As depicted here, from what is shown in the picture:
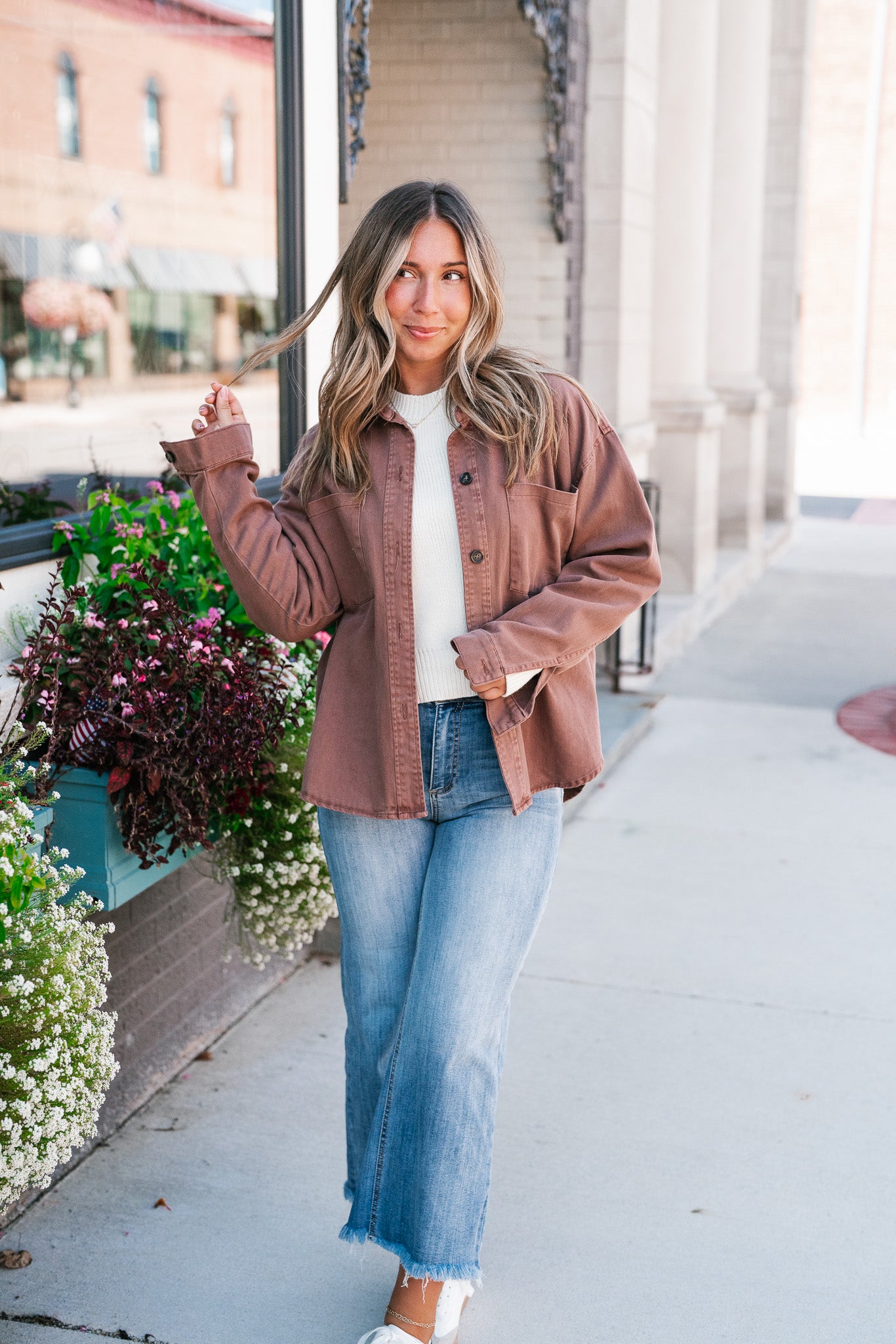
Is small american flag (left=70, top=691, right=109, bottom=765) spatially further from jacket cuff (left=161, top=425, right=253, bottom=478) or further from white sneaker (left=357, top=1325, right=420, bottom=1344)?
white sneaker (left=357, top=1325, right=420, bottom=1344)

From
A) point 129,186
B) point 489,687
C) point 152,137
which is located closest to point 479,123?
point 152,137

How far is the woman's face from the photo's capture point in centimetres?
234

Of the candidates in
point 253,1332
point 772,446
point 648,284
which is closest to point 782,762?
point 648,284

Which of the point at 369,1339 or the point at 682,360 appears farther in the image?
the point at 682,360

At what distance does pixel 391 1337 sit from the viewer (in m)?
2.39

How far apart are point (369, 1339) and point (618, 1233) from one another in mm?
688

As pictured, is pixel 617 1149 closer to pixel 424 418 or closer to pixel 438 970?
pixel 438 970

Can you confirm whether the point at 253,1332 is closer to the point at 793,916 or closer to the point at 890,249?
the point at 793,916

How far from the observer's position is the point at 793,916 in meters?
4.61

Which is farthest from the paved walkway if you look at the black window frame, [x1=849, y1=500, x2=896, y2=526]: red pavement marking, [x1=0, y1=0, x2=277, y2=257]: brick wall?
[x1=849, y1=500, x2=896, y2=526]: red pavement marking

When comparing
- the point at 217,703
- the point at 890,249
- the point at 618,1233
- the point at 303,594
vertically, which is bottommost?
the point at 618,1233

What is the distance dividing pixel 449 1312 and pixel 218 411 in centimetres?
158

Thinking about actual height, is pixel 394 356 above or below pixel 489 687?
above

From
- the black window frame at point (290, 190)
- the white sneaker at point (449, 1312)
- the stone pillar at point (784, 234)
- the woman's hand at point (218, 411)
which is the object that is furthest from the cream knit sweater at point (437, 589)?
the stone pillar at point (784, 234)
